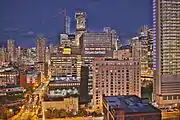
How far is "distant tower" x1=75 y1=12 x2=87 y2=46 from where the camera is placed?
14.5 ft

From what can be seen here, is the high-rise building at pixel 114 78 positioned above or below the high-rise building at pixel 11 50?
below

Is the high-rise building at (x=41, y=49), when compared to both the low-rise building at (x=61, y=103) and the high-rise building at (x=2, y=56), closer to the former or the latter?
the high-rise building at (x=2, y=56)

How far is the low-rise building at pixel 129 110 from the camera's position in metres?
3.55

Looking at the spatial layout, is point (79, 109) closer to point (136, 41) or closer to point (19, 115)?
point (19, 115)

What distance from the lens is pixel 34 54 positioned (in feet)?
14.7

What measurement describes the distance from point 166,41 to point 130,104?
1.42 metres

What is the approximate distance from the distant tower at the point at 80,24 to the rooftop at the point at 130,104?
964mm

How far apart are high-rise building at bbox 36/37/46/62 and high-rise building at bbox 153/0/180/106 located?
5.32ft

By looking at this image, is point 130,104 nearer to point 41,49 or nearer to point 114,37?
point 114,37

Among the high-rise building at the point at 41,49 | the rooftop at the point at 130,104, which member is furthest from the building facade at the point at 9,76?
the rooftop at the point at 130,104

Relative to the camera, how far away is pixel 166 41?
15.6 feet

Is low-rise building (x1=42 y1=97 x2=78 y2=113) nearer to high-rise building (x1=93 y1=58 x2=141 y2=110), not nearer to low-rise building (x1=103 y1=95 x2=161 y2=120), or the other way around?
high-rise building (x1=93 y1=58 x2=141 y2=110)

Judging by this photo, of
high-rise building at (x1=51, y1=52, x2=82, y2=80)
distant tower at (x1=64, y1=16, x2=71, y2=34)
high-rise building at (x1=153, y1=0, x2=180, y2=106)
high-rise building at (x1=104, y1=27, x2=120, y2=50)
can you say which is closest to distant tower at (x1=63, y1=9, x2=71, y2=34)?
distant tower at (x1=64, y1=16, x2=71, y2=34)

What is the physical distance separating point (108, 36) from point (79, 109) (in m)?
1.07
